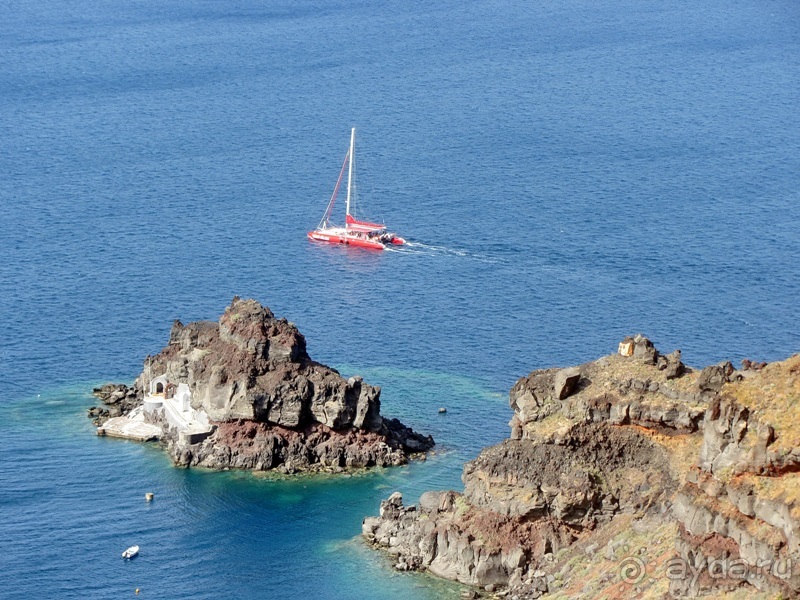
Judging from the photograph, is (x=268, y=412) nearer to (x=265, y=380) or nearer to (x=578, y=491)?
(x=265, y=380)

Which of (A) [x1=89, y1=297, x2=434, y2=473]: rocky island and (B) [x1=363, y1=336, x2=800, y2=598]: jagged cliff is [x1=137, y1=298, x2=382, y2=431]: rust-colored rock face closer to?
(A) [x1=89, y1=297, x2=434, y2=473]: rocky island

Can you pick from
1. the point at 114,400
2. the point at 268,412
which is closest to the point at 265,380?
the point at 268,412

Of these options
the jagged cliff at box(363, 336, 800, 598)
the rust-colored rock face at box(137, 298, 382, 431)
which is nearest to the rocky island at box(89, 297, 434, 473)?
the rust-colored rock face at box(137, 298, 382, 431)

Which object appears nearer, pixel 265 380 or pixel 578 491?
pixel 578 491

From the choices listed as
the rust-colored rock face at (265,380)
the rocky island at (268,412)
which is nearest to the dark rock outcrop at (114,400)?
the rocky island at (268,412)

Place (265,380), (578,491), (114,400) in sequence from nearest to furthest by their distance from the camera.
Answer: (578,491)
(265,380)
(114,400)

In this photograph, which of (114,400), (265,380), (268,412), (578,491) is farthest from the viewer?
(114,400)

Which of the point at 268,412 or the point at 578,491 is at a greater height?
the point at 578,491

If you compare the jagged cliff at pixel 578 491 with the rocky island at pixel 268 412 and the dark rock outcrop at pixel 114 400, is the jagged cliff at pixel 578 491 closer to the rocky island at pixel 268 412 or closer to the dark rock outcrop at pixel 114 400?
the rocky island at pixel 268 412

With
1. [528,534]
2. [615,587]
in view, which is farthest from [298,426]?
[615,587]

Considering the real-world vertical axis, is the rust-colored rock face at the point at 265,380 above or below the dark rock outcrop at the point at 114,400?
above
